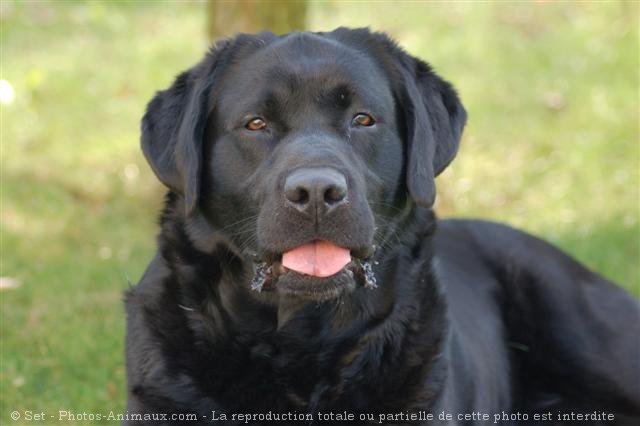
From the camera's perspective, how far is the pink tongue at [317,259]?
10.7 feet

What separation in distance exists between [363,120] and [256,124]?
1.26 feet

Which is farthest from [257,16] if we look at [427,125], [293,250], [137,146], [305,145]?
[293,250]

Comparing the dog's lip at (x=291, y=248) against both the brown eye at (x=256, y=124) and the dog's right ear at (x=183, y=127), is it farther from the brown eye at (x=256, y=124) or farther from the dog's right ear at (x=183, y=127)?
the brown eye at (x=256, y=124)

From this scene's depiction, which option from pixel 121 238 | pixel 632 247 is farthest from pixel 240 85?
pixel 632 247

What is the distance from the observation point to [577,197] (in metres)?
7.83

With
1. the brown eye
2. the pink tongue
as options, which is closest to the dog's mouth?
the pink tongue

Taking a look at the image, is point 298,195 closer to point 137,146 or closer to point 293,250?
point 293,250

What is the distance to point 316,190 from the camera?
312 cm

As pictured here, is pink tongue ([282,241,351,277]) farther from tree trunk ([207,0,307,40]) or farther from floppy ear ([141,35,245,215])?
tree trunk ([207,0,307,40])

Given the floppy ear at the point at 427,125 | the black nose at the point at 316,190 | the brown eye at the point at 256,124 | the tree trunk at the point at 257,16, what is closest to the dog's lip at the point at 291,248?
the black nose at the point at 316,190

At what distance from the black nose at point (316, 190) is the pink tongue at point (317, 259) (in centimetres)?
16

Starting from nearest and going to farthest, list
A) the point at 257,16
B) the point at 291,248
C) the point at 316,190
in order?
the point at 316,190
the point at 291,248
the point at 257,16

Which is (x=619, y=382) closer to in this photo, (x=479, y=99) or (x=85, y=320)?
(x=85, y=320)

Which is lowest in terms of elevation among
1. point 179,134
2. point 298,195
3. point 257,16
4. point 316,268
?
point 316,268
